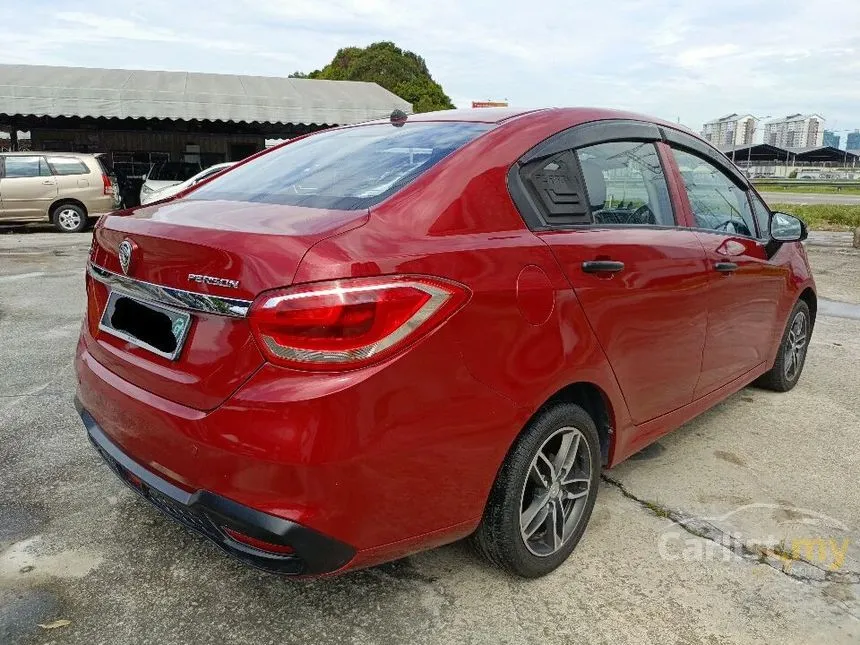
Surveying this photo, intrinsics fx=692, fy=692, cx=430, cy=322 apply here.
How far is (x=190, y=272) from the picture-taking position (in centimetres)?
187

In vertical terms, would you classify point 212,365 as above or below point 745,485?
above

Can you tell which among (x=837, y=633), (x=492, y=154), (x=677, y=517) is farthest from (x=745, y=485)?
(x=492, y=154)

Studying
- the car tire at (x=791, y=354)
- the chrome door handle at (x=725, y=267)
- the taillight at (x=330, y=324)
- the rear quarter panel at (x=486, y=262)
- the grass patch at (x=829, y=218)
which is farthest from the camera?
the grass patch at (x=829, y=218)

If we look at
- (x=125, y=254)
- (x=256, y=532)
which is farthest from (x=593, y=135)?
(x=256, y=532)

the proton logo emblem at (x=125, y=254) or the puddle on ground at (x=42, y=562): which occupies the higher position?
the proton logo emblem at (x=125, y=254)

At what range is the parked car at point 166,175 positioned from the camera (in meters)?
15.4

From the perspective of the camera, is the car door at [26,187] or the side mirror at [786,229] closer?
the side mirror at [786,229]

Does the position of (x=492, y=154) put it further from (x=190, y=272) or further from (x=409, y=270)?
(x=190, y=272)

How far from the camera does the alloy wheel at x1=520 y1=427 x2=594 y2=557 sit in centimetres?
233

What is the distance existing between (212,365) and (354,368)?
40cm

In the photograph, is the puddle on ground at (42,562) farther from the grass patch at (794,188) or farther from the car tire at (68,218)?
the grass patch at (794,188)

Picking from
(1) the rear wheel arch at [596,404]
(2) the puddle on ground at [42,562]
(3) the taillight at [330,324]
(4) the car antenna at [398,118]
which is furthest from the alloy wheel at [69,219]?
(3) the taillight at [330,324]

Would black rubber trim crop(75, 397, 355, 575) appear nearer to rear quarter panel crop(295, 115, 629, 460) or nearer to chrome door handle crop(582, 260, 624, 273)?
rear quarter panel crop(295, 115, 629, 460)

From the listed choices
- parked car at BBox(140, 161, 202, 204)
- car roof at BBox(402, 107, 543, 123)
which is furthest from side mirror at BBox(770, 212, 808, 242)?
parked car at BBox(140, 161, 202, 204)
